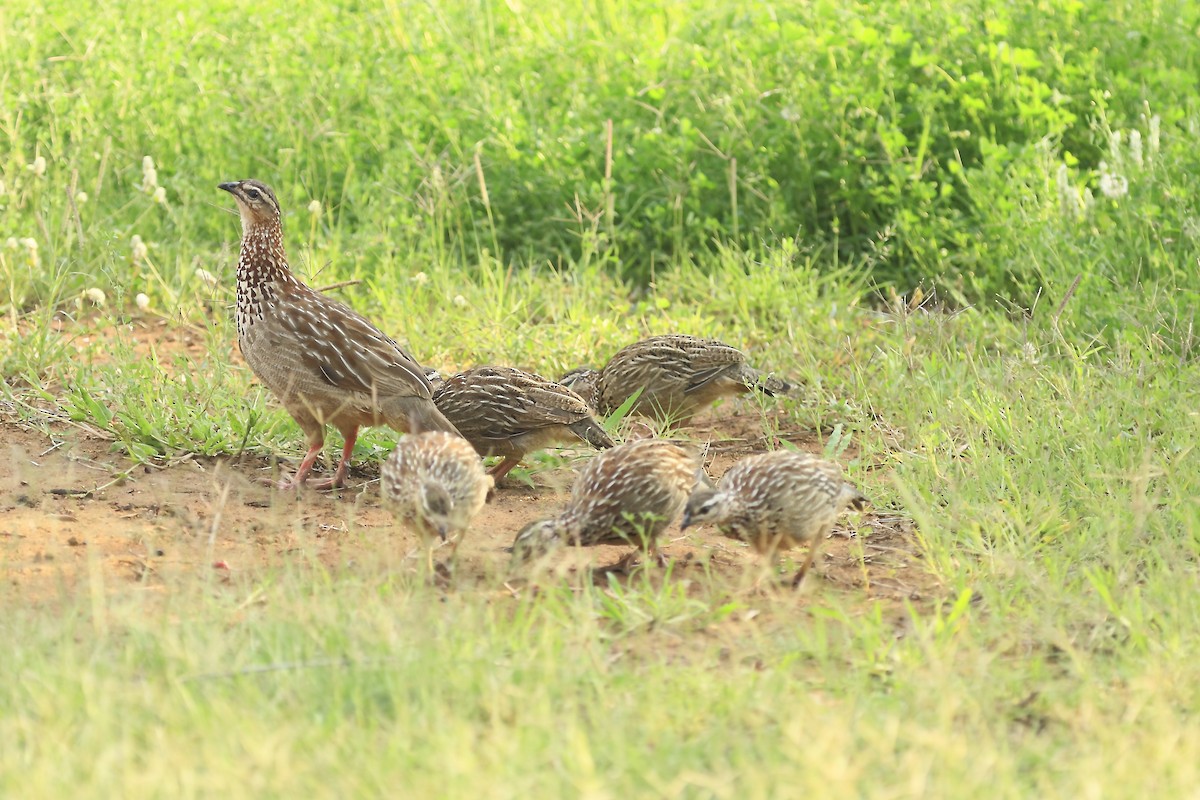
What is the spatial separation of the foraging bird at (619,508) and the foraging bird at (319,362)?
4.08ft

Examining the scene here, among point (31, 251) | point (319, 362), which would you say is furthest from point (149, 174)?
point (319, 362)

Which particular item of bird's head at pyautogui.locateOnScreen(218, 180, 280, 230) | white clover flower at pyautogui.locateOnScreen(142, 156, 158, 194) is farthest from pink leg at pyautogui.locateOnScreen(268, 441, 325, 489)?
white clover flower at pyautogui.locateOnScreen(142, 156, 158, 194)

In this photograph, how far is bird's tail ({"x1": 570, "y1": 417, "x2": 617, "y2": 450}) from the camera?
732 centimetres

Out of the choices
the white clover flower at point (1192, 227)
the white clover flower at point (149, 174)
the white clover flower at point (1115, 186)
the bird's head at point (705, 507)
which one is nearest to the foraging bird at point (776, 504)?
the bird's head at point (705, 507)

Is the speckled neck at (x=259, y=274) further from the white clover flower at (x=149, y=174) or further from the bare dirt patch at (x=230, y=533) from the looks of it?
the white clover flower at (x=149, y=174)

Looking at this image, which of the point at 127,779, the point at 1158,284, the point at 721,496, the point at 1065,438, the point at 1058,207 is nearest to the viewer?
the point at 127,779

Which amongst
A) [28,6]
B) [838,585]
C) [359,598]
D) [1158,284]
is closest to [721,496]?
[838,585]

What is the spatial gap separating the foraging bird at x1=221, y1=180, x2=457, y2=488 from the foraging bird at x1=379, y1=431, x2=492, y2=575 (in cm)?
83

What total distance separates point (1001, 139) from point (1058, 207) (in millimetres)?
1213

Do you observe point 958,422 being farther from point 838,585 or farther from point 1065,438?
point 838,585

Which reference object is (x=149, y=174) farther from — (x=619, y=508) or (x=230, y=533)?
(x=619, y=508)

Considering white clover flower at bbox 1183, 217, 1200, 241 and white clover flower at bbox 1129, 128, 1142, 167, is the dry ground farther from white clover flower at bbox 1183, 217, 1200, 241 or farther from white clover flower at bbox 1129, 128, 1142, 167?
white clover flower at bbox 1129, 128, 1142, 167

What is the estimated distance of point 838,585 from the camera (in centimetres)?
596

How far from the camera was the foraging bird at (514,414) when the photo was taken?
719 centimetres
